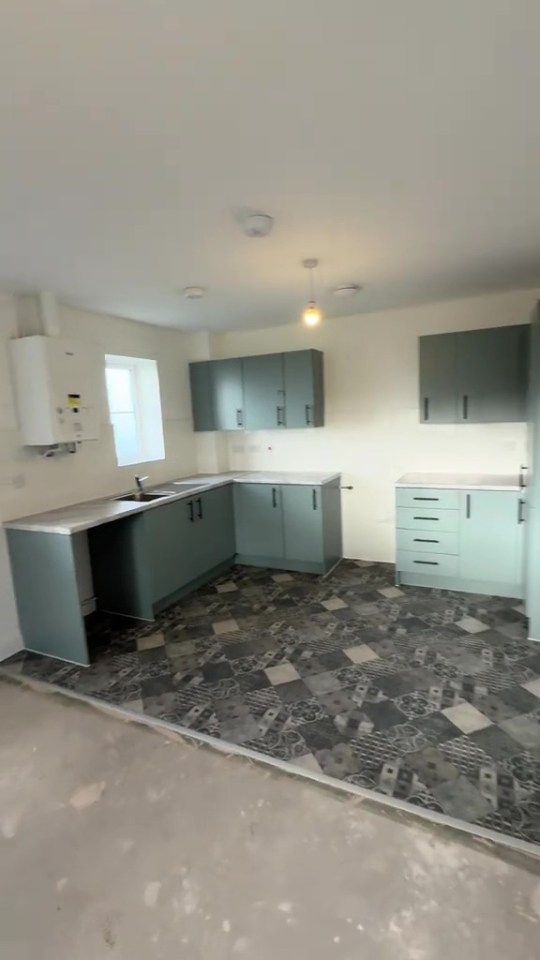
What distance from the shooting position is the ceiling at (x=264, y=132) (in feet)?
3.61

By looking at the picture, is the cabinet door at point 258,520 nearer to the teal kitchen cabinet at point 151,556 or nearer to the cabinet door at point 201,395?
the teal kitchen cabinet at point 151,556

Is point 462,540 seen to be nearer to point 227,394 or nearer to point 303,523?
point 303,523

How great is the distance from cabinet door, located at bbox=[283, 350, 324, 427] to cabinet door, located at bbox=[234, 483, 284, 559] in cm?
72

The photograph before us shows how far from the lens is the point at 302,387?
434 centimetres

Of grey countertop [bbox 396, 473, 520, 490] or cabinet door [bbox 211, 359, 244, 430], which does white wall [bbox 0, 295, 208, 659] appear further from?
grey countertop [bbox 396, 473, 520, 490]

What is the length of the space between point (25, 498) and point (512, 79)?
11.2 feet

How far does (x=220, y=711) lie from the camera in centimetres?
244

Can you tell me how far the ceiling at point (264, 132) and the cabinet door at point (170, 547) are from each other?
5.88 feet

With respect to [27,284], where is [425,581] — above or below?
below

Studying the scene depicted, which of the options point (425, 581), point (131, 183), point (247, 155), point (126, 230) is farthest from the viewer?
point (425, 581)

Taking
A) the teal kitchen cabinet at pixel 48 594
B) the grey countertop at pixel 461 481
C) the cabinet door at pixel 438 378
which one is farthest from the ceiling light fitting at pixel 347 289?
the teal kitchen cabinet at pixel 48 594

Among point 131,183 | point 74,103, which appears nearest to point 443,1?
point 74,103

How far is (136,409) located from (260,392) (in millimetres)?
1260

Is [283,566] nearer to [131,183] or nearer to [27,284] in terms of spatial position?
[27,284]
